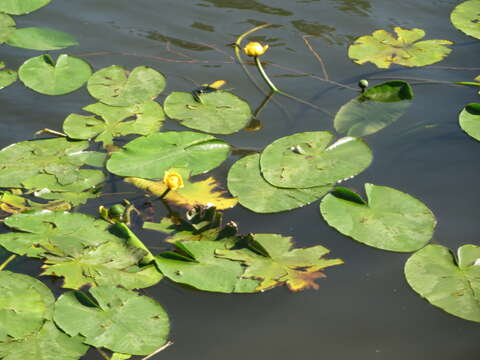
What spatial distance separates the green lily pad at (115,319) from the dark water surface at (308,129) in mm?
61

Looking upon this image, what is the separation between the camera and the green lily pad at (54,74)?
268 cm

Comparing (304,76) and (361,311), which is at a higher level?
(304,76)

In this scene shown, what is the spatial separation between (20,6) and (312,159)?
6.21 feet

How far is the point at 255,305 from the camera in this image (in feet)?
5.95

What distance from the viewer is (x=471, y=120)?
2428 millimetres

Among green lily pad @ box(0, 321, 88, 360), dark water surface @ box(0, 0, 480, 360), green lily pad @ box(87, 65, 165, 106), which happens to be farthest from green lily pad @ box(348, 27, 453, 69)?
green lily pad @ box(0, 321, 88, 360)

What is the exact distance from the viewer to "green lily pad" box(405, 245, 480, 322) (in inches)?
67.9

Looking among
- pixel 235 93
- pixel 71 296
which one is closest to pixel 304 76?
pixel 235 93

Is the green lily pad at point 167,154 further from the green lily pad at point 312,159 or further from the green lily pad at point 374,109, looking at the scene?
the green lily pad at point 374,109

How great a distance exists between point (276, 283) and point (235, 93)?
45.7 inches

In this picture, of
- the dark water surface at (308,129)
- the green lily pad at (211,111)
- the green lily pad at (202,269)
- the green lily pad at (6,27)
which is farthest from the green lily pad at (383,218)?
the green lily pad at (6,27)

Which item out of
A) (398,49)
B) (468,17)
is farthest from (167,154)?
(468,17)

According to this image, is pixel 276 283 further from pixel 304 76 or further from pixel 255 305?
pixel 304 76

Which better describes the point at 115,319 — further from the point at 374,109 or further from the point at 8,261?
the point at 374,109
